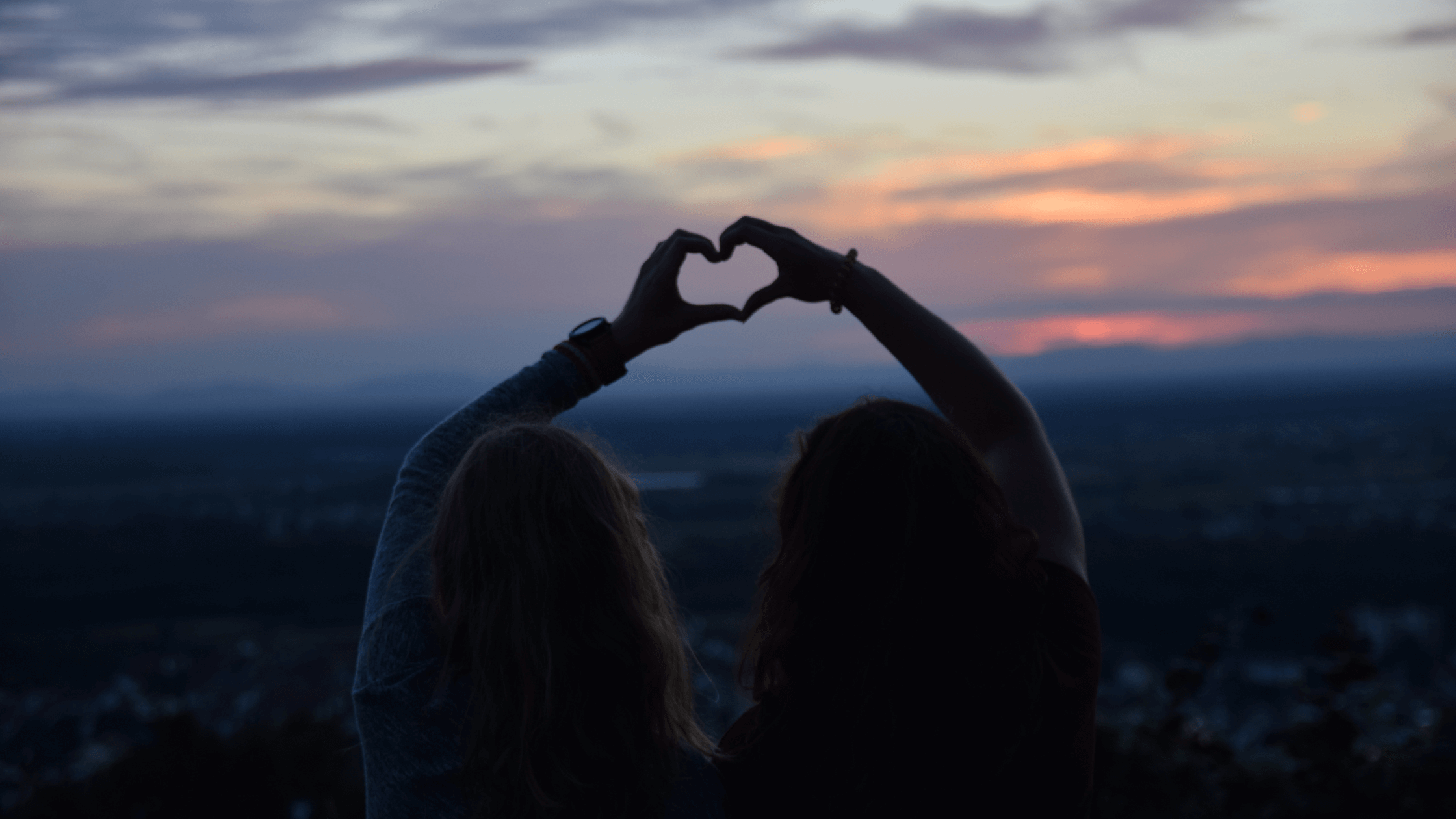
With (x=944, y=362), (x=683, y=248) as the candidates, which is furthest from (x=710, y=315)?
(x=944, y=362)

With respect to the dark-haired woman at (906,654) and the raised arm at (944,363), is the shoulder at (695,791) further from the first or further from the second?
the raised arm at (944,363)

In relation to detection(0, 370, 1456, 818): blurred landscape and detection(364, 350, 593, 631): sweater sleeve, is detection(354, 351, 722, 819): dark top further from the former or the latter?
detection(0, 370, 1456, 818): blurred landscape

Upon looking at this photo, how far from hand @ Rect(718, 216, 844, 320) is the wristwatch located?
29cm

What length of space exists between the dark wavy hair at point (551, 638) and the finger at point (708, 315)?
0.64 meters

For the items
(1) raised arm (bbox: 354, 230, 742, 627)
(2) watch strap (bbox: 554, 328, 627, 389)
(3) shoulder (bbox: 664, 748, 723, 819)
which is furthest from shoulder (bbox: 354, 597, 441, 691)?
(2) watch strap (bbox: 554, 328, 627, 389)

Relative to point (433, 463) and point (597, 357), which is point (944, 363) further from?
point (433, 463)

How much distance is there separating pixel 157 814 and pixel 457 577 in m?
3.91

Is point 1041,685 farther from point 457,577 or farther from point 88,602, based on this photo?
point 88,602

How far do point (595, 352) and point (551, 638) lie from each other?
809 mm

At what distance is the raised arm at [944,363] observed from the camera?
74.7 inches

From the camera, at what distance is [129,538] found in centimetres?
6900

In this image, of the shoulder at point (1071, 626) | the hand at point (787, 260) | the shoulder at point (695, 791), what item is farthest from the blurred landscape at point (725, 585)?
the shoulder at point (1071, 626)

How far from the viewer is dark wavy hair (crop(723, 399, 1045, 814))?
155 cm

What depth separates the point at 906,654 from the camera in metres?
1.55
